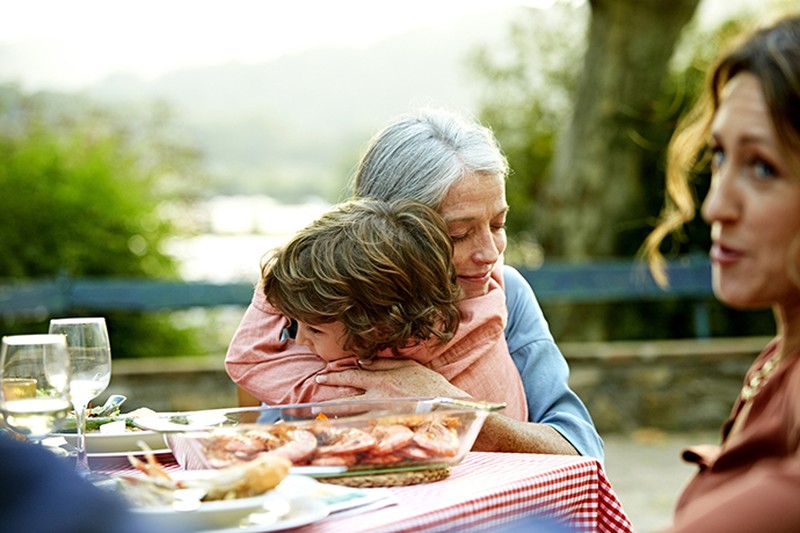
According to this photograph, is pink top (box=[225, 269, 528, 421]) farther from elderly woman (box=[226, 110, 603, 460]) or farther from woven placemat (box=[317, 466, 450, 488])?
woven placemat (box=[317, 466, 450, 488])

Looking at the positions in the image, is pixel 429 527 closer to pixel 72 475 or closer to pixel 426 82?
pixel 72 475

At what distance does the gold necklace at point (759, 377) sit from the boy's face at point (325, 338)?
90 centimetres

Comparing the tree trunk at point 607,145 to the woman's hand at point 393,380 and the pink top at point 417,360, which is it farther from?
the woman's hand at point 393,380

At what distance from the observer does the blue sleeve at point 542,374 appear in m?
2.45

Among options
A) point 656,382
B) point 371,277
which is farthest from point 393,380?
point 656,382

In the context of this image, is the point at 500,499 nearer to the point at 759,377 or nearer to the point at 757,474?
the point at 759,377

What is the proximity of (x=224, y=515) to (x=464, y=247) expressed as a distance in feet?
3.58

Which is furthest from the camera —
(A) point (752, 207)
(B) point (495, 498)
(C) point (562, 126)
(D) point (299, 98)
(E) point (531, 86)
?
(D) point (299, 98)

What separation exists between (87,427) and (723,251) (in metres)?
1.30

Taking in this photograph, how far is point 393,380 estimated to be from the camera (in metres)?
2.30

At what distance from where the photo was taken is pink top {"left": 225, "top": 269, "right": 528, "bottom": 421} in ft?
7.91

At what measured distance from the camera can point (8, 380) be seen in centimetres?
166

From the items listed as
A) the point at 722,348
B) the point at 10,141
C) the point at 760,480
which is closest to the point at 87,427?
the point at 760,480

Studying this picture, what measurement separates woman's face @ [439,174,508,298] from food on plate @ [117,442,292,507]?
3.17 feet
